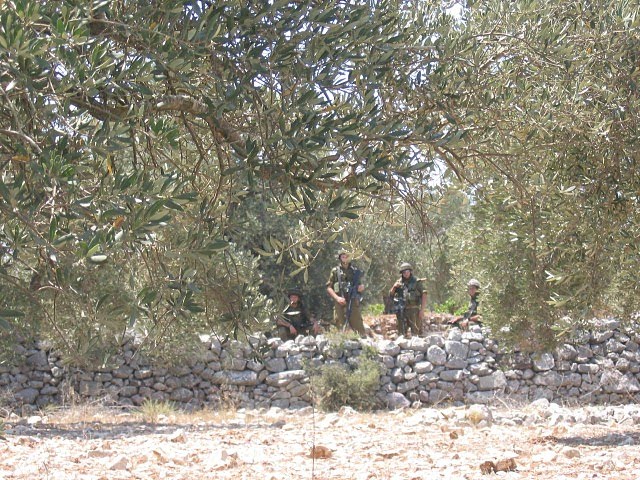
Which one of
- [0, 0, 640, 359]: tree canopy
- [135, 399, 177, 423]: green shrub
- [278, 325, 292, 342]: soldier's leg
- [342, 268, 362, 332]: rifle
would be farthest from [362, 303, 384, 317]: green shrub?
[0, 0, 640, 359]: tree canopy

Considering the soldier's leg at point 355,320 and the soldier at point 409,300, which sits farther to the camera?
the soldier's leg at point 355,320

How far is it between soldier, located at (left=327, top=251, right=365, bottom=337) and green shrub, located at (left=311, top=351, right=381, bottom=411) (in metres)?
1.18

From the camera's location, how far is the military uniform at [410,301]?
13.8 m

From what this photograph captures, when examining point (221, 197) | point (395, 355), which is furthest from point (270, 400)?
point (221, 197)

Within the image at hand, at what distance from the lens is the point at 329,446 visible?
713cm

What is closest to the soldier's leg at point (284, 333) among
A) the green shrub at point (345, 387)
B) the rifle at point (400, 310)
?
the rifle at point (400, 310)

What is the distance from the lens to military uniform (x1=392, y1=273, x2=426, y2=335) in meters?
13.8

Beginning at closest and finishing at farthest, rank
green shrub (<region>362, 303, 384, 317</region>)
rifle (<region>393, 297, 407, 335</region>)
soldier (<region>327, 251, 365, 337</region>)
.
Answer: soldier (<region>327, 251, 365, 337</region>) → rifle (<region>393, 297, 407, 335</region>) → green shrub (<region>362, 303, 384, 317</region>)

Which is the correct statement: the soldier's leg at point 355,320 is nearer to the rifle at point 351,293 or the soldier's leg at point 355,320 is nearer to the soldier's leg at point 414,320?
the rifle at point 351,293

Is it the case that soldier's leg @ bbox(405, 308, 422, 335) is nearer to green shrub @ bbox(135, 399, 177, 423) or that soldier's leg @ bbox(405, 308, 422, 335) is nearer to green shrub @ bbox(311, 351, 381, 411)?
green shrub @ bbox(311, 351, 381, 411)

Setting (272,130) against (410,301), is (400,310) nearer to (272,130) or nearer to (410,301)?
(410,301)

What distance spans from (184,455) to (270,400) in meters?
6.89

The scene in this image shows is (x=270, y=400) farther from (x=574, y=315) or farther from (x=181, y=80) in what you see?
(x=181, y=80)

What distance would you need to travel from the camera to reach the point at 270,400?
13.3 metres
